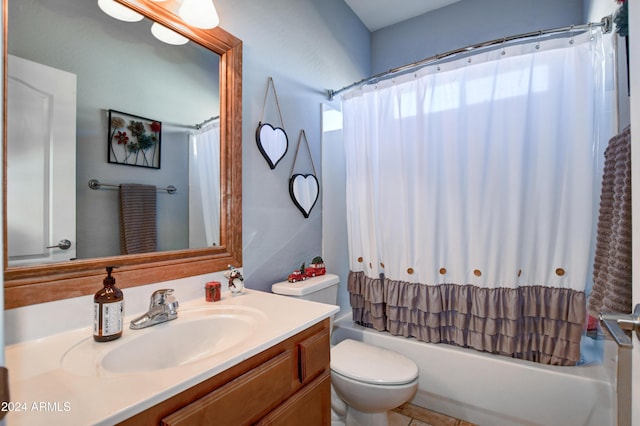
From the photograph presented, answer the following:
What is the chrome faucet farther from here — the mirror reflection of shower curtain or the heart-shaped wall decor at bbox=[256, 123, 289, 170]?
the heart-shaped wall decor at bbox=[256, 123, 289, 170]

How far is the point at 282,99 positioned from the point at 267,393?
4.85 ft

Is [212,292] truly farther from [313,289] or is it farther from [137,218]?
[313,289]

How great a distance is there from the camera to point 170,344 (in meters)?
1.03

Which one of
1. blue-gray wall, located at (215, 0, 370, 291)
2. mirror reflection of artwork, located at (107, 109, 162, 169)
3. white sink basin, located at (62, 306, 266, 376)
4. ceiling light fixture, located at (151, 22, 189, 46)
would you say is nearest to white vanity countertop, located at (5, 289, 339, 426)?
white sink basin, located at (62, 306, 266, 376)

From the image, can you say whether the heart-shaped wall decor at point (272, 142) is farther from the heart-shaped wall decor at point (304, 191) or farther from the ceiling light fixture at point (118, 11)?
the ceiling light fixture at point (118, 11)

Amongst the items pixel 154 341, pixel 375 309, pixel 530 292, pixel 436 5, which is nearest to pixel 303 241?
pixel 375 309

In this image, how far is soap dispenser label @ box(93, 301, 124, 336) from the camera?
90cm

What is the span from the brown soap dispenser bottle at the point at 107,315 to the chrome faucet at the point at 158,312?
0.07 metres

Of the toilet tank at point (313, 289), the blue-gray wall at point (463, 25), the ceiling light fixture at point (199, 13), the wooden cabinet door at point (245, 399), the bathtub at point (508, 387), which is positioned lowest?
the bathtub at point (508, 387)

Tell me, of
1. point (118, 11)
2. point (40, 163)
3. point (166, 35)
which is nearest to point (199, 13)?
point (166, 35)

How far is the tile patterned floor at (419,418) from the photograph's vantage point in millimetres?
1751

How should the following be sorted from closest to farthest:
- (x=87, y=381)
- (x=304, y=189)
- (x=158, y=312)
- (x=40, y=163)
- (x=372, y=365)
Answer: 1. (x=87, y=381)
2. (x=40, y=163)
3. (x=158, y=312)
4. (x=372, y=365)
5. (x=304, y=189)

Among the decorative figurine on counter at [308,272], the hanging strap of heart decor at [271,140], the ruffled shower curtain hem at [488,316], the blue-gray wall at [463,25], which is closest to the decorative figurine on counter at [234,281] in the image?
the decorative figurine on counter at [308,272]

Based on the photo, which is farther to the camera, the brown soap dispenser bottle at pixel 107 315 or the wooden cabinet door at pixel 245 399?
the brown soap dispenser bottle at pixel 107 315
